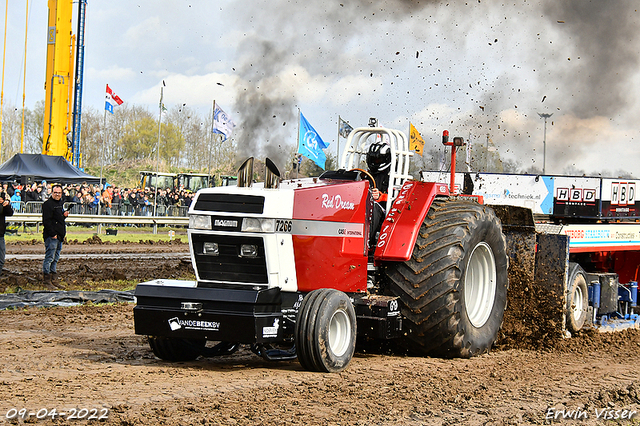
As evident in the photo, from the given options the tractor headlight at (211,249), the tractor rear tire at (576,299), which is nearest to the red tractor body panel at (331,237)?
the tractor headlight at (211,249)

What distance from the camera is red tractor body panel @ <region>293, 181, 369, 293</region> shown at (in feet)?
21.4

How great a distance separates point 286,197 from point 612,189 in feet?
36.3

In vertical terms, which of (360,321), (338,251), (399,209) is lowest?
(360,321)

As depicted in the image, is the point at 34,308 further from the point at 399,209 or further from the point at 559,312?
the point at 559,312

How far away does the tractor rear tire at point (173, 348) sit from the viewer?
22.1 feet

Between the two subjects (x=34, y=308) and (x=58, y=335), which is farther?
(x=34, y=308)

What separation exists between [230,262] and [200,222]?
48cm

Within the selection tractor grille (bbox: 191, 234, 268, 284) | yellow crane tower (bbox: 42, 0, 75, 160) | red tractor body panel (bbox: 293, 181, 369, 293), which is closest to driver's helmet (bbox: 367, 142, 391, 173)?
red tractor body panel (bbox: 293, 181, 369, 293)

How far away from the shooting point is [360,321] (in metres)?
6.77

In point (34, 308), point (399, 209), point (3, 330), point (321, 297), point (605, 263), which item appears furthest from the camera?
point (605, 263)

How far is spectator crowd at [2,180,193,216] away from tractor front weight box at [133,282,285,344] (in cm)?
1723

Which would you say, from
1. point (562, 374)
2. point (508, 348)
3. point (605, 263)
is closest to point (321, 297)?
point (562, 374)

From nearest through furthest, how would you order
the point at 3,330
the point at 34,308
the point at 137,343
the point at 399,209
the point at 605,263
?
the point at 399,209 < the point at 137,343 < the point at 3,330 < the point at 34,308 < the point at 605,263

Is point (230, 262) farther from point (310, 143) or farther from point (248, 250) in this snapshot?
point (310, 143)
